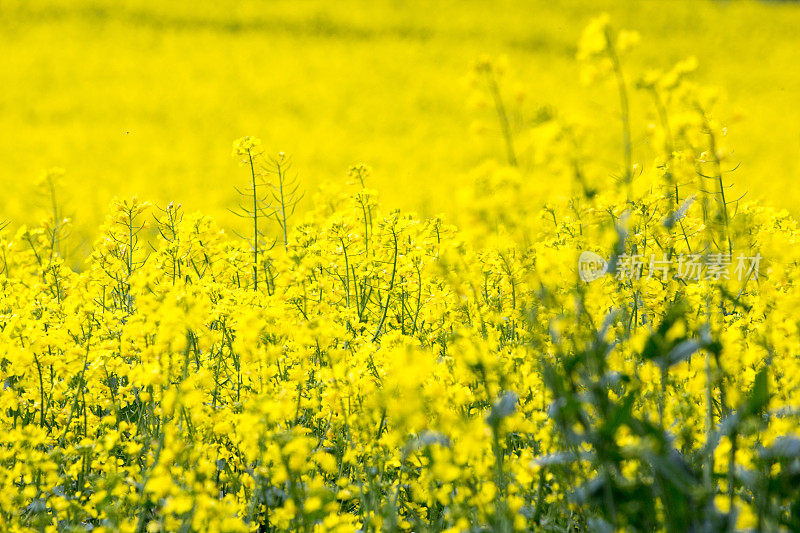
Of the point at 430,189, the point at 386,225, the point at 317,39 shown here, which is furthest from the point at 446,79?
the point at 386,225

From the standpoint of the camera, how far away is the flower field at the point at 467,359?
1808 mm

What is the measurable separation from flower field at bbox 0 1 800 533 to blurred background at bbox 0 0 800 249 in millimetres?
4871

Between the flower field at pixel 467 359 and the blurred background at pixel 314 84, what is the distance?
16.0 feet

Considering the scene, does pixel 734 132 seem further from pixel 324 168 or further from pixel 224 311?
pixel 224 311

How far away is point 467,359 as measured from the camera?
1.84m

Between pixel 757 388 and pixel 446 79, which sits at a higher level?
pixel 446 79

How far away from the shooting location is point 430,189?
922 centimetres

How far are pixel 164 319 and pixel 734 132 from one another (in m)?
12.0
